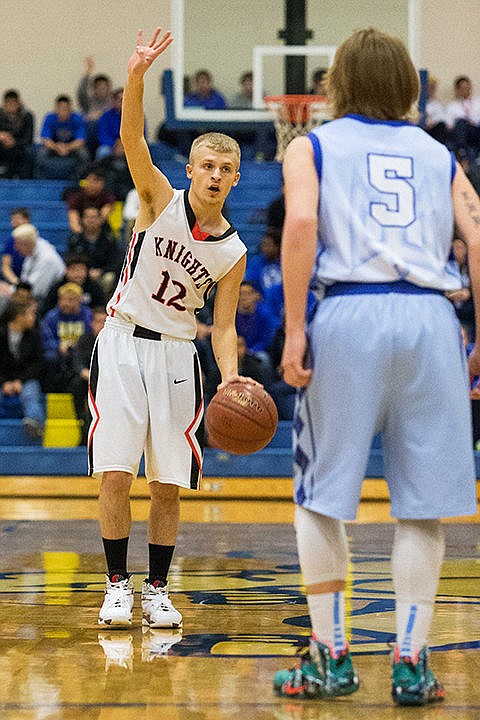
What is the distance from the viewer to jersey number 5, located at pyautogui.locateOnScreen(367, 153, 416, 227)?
11.3 ft

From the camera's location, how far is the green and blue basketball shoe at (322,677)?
345cm

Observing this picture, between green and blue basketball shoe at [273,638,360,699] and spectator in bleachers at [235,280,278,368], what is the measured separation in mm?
8721

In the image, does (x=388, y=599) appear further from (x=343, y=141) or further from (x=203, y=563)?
(x=343, y=141)

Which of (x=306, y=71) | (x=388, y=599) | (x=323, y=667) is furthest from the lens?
(x=306, y=71)

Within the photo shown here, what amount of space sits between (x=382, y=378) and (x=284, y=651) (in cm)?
129

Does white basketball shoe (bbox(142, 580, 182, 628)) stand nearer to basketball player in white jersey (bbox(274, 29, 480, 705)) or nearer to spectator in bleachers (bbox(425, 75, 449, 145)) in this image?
basketball player in white jersey (bbox(274, 29, 480, 705))

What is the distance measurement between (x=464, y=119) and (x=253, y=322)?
21.4 ft

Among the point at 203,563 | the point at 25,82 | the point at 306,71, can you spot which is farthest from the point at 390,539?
the point at 25,82

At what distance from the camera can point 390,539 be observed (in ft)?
25.8

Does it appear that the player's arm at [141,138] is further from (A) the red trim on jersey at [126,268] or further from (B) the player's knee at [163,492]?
(B) the player's knee at [163,492]

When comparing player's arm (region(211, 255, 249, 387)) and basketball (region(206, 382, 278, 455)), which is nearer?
basketball (region(206, 382, 278, 455))

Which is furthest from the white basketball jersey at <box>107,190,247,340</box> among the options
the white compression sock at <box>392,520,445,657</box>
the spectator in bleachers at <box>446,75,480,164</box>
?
the spectator in bleachers at <box>446,75,480,164</box>

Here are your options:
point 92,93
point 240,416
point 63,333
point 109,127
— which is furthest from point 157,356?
point 92,93

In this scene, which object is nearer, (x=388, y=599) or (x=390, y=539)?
(x=388, y=599)
